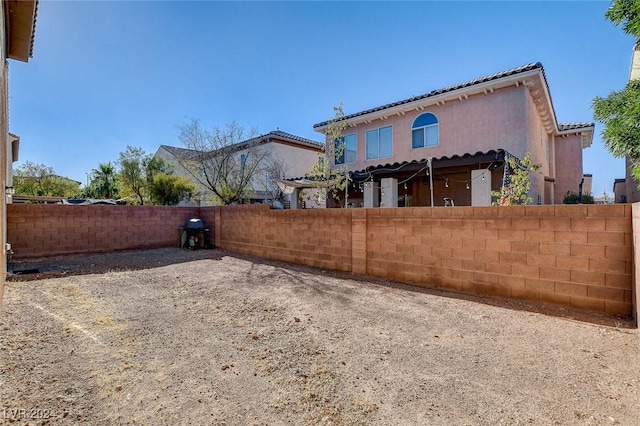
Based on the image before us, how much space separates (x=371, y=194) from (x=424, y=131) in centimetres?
369

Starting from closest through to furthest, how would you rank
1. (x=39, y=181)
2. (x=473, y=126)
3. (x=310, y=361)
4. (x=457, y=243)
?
(x=310, y=361)
(x=457, y=243)
(x=473, y=126)
(x=39, y=181)

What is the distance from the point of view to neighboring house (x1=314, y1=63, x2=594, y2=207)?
35.6ft

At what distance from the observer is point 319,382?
290 centimetres

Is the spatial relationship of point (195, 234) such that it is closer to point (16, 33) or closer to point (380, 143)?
point (16, 33)

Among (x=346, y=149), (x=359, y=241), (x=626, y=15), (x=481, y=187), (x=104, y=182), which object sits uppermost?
(x=104, y=182)

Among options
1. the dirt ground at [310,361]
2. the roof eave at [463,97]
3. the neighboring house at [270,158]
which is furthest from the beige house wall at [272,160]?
the dirt ground at [310,361]

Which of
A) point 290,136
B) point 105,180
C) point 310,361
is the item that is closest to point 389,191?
point 310,361

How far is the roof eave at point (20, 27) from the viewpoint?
6.31 meters

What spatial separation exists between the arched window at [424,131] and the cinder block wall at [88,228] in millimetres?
10889

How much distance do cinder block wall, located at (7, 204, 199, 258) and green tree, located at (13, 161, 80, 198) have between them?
26045 mm

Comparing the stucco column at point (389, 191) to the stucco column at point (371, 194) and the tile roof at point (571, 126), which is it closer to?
the stucco column at point (371, 194)

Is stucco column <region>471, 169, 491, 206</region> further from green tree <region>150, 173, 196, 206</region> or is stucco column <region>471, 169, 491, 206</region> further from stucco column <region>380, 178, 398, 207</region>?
green tree <region>150, 173, 196, 206</region>

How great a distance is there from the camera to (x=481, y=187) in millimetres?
10562

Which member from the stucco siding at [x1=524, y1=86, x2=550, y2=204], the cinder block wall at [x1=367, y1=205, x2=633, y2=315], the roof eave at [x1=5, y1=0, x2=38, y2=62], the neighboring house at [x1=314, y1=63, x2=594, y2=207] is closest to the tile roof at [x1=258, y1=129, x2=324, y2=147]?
the neighboring house at [x1=314, y1=63, x2=594, y2=207]
